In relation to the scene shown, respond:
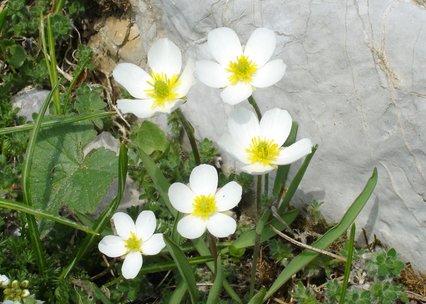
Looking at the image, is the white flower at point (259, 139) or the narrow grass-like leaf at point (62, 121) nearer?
the white flower at point (259, 139)

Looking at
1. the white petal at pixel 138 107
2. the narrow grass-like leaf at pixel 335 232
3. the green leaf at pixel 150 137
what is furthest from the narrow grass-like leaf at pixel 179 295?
the green leaf at pixel 150 137

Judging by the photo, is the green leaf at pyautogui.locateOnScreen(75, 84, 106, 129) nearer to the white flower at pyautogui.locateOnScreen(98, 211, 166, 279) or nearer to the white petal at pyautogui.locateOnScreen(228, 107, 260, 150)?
the white flower at pyautogui.locateOnScreen(98, 211, 166, 279)

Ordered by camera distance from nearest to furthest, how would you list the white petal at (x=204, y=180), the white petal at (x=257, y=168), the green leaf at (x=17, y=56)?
the white petal at (x=257, y=168) < the white petal at (x=204, y=180) < the green leaf at (x=17, y=56)

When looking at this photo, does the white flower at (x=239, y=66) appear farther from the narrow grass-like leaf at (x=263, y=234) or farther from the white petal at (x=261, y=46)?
the narrow grass-like leaf at (x=263, y=234)

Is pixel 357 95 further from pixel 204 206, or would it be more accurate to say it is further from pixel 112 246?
pixel 112 246

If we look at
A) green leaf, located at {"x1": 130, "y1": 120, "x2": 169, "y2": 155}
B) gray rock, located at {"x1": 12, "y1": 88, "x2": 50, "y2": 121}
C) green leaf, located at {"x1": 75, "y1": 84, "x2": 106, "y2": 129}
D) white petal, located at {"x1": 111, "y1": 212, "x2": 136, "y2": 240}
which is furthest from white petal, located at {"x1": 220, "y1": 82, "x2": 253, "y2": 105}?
gray rock, located at {"x1": 12, "y1": 88, "x2": 50, "y2": 121}

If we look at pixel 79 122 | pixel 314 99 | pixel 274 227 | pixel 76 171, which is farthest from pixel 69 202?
pixel 314 99

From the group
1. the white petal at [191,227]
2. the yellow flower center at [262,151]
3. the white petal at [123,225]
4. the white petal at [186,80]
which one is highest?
the white petal at [186,80]

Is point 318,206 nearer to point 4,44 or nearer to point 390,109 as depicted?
point 390,109
